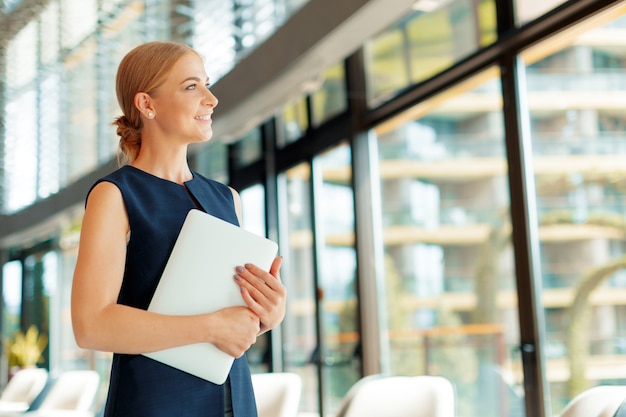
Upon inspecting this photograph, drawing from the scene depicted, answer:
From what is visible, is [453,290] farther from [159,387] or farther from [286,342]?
[159,387]

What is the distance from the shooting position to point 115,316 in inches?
44.9

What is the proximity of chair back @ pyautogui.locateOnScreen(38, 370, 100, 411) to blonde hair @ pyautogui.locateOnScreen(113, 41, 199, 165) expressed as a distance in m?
5.52

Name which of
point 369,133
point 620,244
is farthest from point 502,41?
point 369,133

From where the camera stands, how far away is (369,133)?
5738 mm

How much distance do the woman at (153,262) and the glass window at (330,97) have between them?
181 inches

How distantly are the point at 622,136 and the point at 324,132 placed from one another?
116 inches

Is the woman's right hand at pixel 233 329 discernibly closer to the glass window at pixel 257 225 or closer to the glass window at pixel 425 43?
the glass window at pixel 425 43

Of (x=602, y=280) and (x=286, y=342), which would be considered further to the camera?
(x=286, y=342)

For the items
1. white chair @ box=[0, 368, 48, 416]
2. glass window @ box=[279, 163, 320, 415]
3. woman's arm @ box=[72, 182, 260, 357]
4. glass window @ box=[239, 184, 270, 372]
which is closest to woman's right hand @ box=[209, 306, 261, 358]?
woman's arm @ box=[72, 182, 260, 357]

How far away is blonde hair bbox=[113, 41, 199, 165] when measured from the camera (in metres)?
1.29

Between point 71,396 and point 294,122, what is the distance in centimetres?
293

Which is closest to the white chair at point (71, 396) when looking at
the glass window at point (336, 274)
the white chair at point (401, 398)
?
the glass window at point (336, 274)

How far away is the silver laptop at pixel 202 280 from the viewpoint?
1185 millimetres

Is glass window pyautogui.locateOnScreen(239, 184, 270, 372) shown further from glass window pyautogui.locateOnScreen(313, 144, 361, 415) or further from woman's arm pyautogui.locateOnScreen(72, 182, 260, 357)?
woman's arm pyautogui.locateOnScreen(72, 182, 260, 357)
